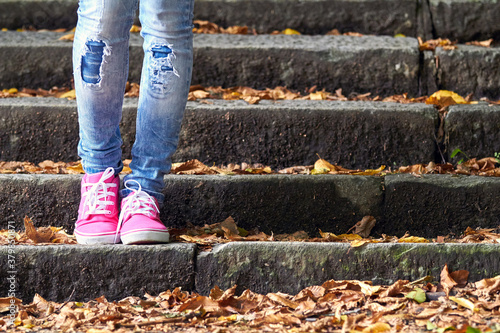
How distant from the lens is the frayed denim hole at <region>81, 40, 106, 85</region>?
6.02 feet

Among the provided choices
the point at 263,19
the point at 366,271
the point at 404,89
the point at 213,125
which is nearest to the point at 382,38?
the point at 404,89

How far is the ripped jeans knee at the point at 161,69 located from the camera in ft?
6.28

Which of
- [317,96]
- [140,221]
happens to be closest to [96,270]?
[140,221]

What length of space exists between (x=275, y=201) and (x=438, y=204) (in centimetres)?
65

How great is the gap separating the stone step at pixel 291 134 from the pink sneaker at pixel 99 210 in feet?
2.10

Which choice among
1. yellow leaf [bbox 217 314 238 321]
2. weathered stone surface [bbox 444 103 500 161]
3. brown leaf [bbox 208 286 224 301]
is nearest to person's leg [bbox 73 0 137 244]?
brown leaf [bbox 208 286 224 301]

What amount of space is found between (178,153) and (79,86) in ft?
2.63

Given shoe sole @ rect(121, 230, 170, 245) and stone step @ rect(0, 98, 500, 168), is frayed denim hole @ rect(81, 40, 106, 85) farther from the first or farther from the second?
stone step @ rect(0, 98, 500, 168)

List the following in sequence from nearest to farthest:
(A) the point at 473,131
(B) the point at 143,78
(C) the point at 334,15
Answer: (B) the point at 143,78
(A) the point at 473,131
(C) the point at 334,15

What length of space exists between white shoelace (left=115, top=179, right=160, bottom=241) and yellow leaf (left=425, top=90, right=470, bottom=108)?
1493 mm

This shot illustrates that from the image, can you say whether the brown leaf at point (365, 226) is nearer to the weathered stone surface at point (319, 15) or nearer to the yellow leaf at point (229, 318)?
the yellow leaf at point (229, 318)

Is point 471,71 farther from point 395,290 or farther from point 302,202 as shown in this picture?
point 395,290

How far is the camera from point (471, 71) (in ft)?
9.59

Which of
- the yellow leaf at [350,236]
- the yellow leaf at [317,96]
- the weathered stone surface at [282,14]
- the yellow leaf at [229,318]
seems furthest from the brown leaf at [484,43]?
the yellow leaf at [229,318]
